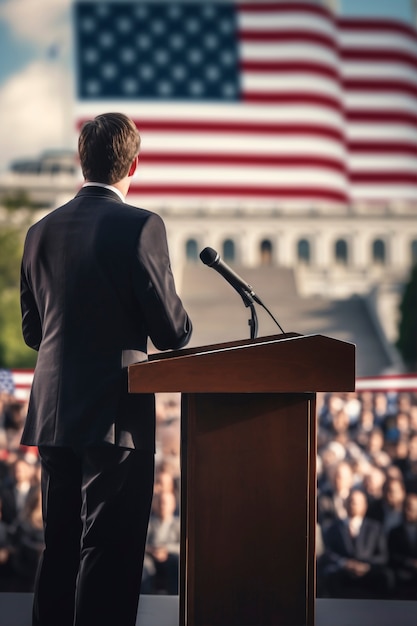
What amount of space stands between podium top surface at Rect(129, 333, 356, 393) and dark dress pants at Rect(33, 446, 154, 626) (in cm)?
20

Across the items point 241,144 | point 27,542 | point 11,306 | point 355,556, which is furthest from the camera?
point 11,306

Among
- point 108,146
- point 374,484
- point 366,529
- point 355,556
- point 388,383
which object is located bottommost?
point 355,556

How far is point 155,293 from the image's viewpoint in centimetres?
203

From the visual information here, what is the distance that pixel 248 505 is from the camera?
212 cm

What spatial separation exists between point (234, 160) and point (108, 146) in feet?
48.4

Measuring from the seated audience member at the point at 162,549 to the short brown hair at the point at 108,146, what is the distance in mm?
3383

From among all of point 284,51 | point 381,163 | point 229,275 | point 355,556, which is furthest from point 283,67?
point 229,275

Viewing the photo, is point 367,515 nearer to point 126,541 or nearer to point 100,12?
point 126,541

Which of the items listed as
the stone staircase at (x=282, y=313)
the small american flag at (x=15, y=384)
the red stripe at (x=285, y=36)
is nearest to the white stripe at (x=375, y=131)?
the red stripe at (x=285, y=36)

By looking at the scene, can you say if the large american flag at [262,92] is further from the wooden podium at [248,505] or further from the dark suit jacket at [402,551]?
the wooden podium at [248,505]

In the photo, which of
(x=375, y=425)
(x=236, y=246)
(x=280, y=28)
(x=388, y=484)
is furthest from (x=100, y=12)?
(x=236, y=246)

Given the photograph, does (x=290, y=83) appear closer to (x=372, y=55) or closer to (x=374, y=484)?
(x=372, y=55)

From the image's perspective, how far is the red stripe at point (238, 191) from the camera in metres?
16.5

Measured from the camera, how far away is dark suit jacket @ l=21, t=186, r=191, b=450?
6.69ft
